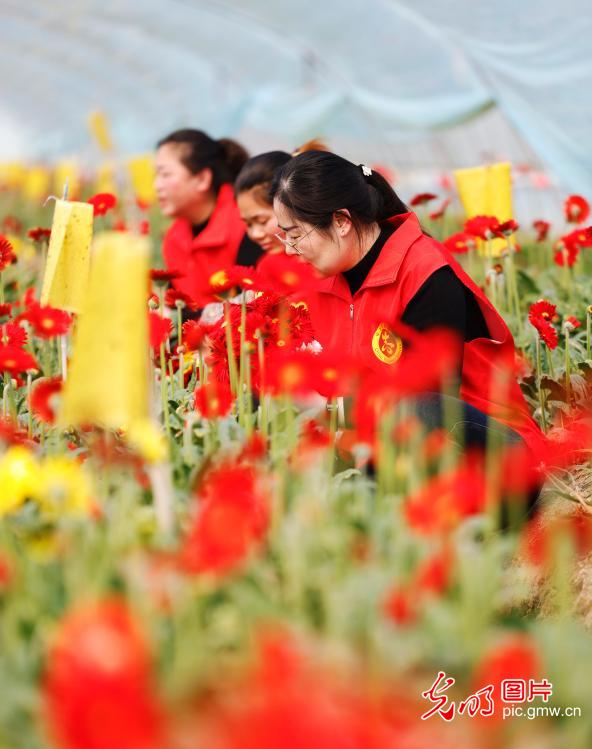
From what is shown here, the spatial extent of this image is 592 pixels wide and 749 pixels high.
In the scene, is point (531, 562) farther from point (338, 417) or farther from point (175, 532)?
point (175, 532)

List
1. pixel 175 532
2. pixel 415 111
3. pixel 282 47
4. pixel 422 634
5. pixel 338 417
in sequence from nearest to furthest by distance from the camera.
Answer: pixel 422 634
pixel 175 532
pixel 338 417
pixel 415 111
pixel 282 47

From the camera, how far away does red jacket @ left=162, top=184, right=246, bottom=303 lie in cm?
332

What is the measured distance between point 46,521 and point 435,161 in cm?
713

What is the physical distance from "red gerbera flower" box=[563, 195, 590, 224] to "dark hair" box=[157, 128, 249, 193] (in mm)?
1012

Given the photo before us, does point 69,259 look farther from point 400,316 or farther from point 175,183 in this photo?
point 175,183

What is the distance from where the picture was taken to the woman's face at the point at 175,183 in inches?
133

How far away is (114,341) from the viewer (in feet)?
4.06

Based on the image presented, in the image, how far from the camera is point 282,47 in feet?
26.1

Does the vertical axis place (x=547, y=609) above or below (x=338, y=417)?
below

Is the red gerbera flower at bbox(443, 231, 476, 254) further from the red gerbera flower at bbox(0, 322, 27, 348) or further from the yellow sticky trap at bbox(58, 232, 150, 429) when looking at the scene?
the yellow sticky trap at bbox(58, 232, 150, 429)

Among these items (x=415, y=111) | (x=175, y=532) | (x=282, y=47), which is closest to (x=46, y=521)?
(x=175, y=532)

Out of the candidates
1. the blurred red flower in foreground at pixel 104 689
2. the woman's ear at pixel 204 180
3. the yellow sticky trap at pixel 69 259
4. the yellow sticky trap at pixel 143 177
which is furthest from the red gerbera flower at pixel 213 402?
the yellow sticky trap at pixel 143 177

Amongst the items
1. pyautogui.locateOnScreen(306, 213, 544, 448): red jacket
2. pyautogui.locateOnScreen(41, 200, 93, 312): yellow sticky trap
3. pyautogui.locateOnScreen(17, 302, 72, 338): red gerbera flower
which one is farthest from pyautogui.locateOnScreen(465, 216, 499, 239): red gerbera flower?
pyautogui.locateOnScreen(17, 302, 72, 338): red gerbera flower

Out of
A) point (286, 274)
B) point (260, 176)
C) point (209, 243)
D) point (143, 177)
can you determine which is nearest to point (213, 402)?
point (286, 274)
